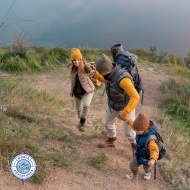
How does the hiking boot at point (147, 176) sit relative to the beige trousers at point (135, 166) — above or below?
below

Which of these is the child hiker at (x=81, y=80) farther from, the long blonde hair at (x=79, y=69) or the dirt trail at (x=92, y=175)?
the dirt trail at (x=92, y=175)

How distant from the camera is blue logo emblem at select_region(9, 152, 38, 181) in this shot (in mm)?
3580

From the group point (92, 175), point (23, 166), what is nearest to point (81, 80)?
point (92, 175)

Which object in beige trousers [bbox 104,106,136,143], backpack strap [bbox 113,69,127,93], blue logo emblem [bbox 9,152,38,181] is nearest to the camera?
blue logo emblem [bbox 9,152,38,181]

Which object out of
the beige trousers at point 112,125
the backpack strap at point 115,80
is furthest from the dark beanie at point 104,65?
the beige trousers at point 112,125

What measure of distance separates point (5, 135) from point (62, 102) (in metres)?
3.09

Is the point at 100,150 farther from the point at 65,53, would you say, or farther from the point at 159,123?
the point at 65,53

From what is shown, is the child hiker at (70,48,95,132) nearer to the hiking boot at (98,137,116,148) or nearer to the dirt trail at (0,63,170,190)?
the dirt trail at (0,63,170,190)

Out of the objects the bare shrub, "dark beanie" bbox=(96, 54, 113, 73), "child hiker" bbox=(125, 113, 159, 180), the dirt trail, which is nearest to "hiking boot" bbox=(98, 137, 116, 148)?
the dirt trail

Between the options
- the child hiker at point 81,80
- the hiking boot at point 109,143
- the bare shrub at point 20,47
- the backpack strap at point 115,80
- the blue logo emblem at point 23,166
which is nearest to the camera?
the blue logo emblem at point 23,166

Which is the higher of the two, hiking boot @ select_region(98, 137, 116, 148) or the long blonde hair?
the long blonde hair

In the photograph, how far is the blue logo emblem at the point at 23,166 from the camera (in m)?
3.58

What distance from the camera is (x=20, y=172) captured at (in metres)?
3.62

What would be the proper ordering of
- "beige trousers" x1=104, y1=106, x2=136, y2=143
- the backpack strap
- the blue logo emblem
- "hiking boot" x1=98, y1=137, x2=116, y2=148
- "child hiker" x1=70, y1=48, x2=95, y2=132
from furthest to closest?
"child hiker" x1=70, y1=48, x2=95, y2=132 < "hiking boot" x1=98, y1=137, x2=116, y2=148 < "beige trousers" x1=104, y1=106, x2=136, y2=143 < the backpack strap < the blue logo emblem
